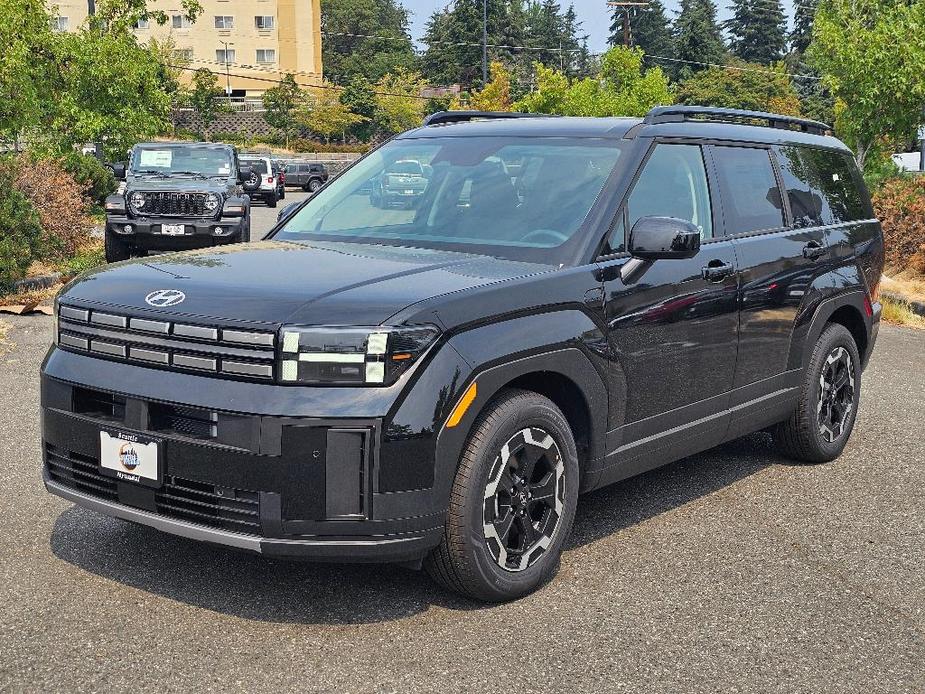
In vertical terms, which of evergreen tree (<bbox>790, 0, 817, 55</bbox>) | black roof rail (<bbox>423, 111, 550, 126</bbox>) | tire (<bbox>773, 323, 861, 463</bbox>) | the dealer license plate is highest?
evergreen tree (<bbox>790, 0, 817, 55</bbox>)

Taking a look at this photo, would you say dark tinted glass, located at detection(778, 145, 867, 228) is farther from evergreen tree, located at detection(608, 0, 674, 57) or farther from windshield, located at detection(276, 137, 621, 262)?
evergreen tree, located at detection(608, 0, 674, 57)

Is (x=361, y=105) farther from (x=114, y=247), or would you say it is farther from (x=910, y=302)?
(x=910, y=302)

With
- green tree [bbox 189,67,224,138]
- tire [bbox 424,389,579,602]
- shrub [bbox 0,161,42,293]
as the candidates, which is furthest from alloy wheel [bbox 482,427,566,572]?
green tree [bbox 189,67,224,138]

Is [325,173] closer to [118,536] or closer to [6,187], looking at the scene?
[6,187]

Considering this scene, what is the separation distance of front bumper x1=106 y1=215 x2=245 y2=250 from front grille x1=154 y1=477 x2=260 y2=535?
13279 millimetres

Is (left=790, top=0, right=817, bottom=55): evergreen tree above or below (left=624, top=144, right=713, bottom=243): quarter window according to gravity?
above

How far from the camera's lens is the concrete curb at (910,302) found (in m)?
14.4

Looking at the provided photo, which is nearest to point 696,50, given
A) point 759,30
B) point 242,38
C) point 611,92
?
point 759,30

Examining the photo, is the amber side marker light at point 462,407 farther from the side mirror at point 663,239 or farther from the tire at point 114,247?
the tire at point 114,247

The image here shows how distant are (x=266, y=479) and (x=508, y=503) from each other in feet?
3.21

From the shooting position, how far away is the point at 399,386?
409cm

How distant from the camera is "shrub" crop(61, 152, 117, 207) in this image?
2491 centimetres

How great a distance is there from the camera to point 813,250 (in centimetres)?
658

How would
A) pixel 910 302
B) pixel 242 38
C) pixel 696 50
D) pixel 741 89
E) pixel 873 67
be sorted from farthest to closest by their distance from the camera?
pixel 696 50
pixel 242 38
pixel 741 89
pixel 873 67
pixel 910 302
